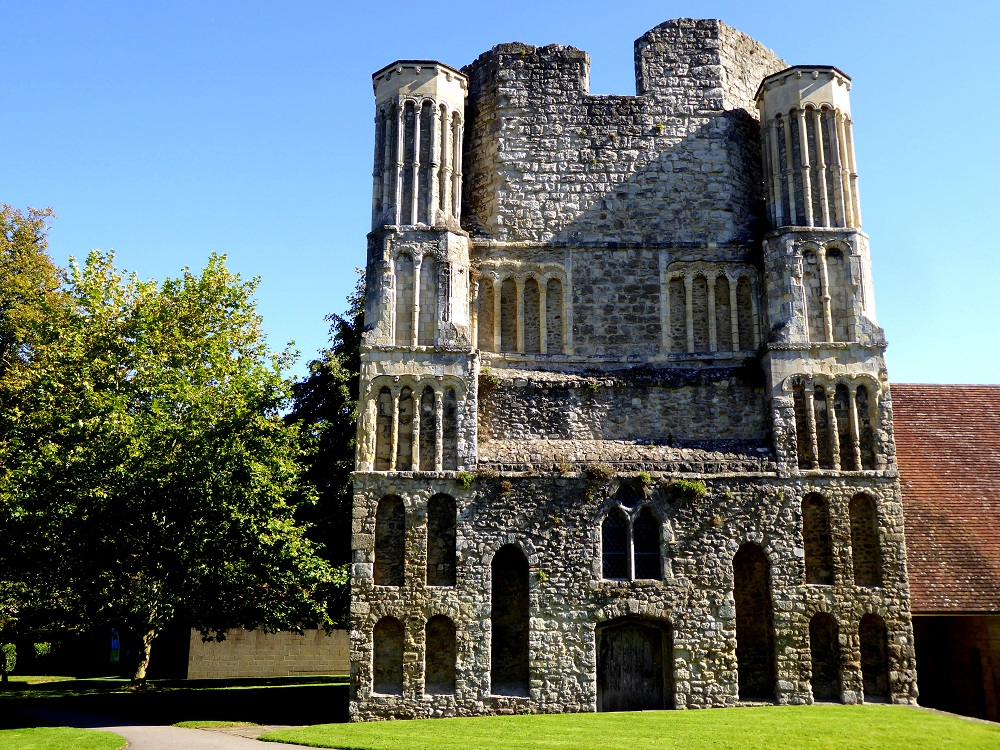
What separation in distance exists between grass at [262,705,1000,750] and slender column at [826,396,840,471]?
4867 mm

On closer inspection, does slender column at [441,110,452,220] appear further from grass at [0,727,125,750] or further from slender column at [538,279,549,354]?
grass at [0,727,125,750]

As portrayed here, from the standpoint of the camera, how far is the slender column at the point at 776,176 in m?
20.6

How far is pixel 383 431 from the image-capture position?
18.8m

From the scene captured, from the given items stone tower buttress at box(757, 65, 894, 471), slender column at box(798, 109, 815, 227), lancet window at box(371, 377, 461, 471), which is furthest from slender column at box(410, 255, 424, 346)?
slender column at box(798, 109, 815, 227)

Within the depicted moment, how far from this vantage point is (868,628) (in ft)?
59.7

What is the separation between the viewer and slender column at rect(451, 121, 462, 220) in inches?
814

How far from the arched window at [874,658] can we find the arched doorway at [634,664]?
3.87 metres

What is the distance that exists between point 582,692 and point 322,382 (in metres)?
11.4

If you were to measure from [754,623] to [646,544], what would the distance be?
280 centimetres

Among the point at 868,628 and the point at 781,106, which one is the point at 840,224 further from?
the point at 868,628

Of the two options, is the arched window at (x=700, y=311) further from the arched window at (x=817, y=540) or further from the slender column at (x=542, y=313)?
the arched window at (x=817, y=540)

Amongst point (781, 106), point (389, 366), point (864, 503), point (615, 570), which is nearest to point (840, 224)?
point (781, 106)

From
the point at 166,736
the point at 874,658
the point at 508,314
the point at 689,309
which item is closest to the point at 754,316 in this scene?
the point at 689,309

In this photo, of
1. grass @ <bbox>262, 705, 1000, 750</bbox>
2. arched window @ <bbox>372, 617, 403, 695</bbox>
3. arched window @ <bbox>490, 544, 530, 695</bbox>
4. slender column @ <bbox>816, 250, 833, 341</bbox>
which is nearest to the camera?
grass @ <bbox>262, 705, 1000, 750</bbox>
